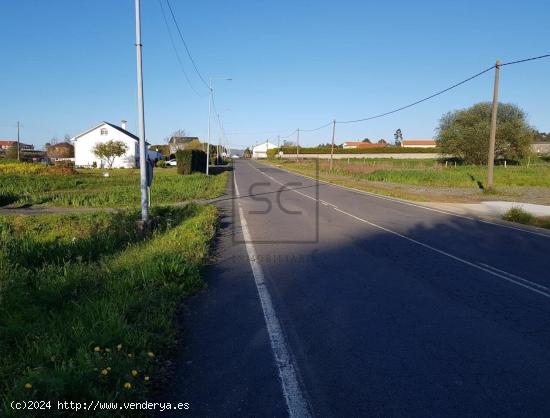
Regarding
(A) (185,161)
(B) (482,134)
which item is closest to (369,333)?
(A) (185,161)

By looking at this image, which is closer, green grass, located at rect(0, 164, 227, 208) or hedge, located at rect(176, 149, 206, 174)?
green grass, located at rect(0, 164, 227, 208)

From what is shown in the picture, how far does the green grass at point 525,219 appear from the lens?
1513 centimetres

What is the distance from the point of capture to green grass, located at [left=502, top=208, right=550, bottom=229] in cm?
1513

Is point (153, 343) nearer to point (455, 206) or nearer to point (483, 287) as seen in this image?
point (483, 287)

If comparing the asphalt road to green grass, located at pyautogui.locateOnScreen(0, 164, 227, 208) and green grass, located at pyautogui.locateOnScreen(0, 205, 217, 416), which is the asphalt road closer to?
green grass, located at pyautogui.locateOnScreen(0, 205, 217, 416)

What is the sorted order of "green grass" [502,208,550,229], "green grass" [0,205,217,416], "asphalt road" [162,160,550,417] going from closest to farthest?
"green grass" [0,205,217,416] < "asphalt road" [162,160,550,417] < "green grass" [502,208,550,229]

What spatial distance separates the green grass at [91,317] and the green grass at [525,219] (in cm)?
1147

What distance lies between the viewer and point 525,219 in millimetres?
15750

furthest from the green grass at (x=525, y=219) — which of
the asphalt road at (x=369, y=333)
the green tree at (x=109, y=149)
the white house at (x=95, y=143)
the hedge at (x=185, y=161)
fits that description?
the white house at (x=95, y=143)

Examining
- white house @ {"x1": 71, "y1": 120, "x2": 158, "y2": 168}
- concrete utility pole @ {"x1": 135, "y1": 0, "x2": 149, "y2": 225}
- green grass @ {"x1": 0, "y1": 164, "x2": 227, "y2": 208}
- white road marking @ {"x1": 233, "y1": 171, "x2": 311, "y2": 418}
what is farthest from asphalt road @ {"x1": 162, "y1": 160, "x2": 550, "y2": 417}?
white house @ {"x1": 71, "y1": 120, "x2": 158, "y2": 168}

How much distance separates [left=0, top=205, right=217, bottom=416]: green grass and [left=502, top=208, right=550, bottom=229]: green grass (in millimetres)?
11473

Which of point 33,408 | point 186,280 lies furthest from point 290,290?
point 33,408

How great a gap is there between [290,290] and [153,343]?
2835mm

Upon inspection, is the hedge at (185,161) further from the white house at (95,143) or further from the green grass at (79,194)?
the white house at (95,143)
